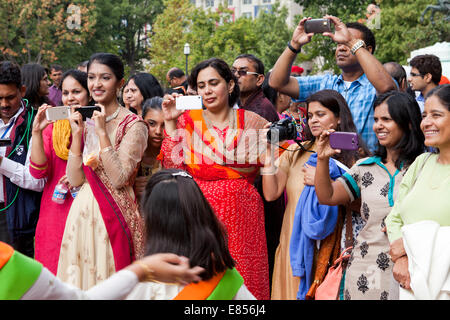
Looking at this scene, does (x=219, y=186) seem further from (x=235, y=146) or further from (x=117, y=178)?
(x=117, y=178)

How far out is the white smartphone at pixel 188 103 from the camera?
3.76 m

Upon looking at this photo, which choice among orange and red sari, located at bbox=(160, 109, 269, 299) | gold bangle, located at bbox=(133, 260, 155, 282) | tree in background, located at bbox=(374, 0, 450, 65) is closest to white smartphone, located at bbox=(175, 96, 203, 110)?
orange and red sari, located at bbox=(160, 109, 269, 299)

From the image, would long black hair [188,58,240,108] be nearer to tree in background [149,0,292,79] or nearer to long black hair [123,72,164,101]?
long black hair [123,72,164,101]

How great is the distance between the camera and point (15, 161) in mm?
4184

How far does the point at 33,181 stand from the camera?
4000mm

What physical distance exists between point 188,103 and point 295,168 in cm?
84

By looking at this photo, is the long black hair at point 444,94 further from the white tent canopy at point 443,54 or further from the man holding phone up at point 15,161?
the white tent canopy at point 443,54

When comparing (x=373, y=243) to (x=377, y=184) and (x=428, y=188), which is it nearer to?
(x=377, y=184)

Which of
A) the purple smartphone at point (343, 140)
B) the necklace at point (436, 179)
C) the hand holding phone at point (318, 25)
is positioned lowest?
the necklace at point (436, 179)

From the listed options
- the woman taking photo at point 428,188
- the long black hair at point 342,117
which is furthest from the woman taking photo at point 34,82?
the woman taking photo at point 428,188

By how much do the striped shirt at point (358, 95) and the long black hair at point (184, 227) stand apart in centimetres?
200

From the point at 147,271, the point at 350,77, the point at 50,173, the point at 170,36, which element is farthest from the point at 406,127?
the point at 170,36
